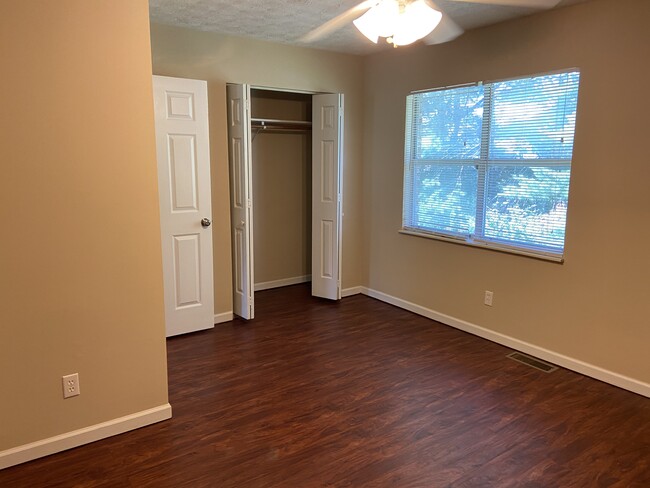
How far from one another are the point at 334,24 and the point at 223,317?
2625mm

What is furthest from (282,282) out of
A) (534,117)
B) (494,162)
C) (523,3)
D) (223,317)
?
(523,3)

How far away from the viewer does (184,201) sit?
382cm

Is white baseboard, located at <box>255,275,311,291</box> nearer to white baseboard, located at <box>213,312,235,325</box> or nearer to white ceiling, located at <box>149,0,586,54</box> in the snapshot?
white baseboard, located at <box>213,312,235,325</box>

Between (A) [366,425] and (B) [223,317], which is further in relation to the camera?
(B) [223,317]

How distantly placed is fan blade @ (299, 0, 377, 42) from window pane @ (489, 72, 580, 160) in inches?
49.6

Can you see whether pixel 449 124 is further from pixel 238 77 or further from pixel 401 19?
pixel 401 19

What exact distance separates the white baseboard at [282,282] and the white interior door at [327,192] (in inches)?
24.5

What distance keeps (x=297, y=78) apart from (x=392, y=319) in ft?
7.97

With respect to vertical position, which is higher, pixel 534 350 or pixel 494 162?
pixel 494 162

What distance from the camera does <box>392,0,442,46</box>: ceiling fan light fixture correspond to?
7.07 ft

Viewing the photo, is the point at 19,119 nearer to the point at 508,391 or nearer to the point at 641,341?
the point at 508,391

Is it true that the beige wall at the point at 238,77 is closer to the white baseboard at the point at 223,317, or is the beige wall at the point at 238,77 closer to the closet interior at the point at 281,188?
the white baseboard at the point at 223,317

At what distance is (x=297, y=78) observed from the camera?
4.44m

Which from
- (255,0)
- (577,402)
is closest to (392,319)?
(577,402)
